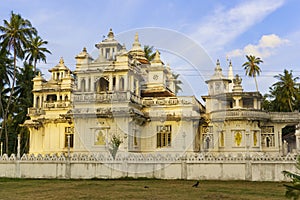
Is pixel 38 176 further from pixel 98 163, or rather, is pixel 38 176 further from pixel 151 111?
pixel 151 111

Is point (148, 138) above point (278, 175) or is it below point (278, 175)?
above

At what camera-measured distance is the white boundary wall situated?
902 inches

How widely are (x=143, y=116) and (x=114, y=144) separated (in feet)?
14.1

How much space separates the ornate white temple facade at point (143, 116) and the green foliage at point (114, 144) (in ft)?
1.18

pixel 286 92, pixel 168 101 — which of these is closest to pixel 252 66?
pixel 286 92

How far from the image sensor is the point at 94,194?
658 inches

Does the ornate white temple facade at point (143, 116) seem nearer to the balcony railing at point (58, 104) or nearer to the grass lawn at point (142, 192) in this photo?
the balcony railing at point (58, 104)

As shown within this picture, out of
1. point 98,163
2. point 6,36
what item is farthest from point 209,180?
point 6,36

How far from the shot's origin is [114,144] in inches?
1131

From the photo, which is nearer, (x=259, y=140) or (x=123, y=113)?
(x=123, y=113)

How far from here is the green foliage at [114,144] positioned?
27562 millimetres

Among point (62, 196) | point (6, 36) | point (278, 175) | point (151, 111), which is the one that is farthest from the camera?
point (6, 36)

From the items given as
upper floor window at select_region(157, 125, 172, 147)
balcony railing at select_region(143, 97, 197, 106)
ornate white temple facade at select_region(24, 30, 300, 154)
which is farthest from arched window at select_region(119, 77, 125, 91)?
upper floor window at select_region(157, 125, 172, 147)

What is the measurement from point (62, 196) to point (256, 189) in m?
9.18
